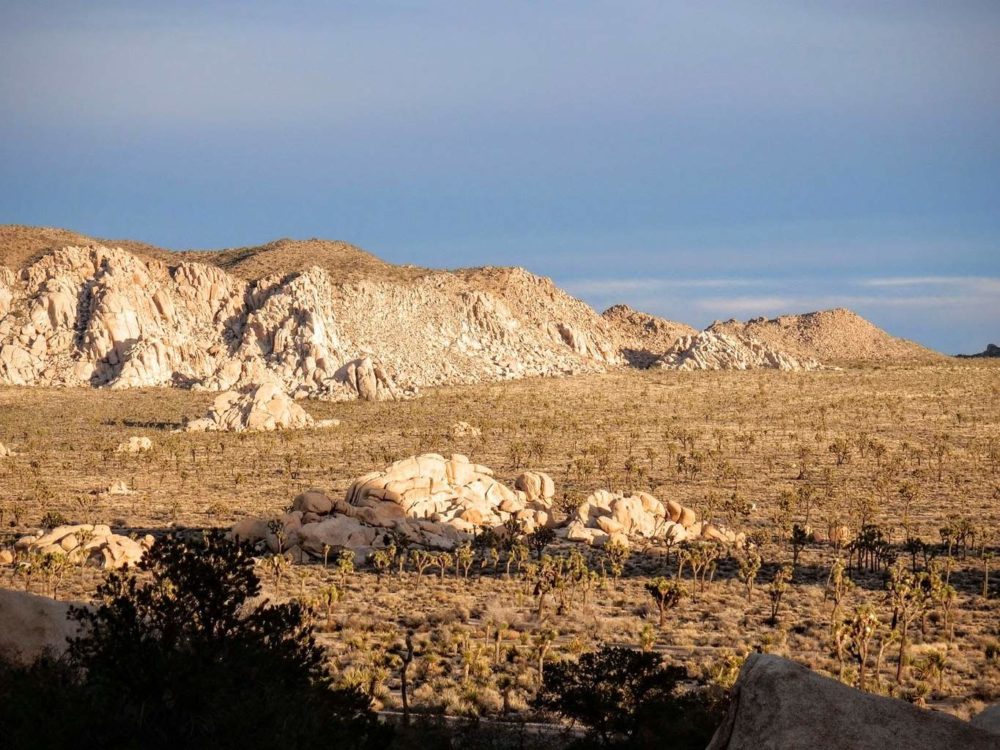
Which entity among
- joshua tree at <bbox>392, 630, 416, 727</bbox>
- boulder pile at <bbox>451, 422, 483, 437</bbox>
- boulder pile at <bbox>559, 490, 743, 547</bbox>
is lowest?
joshua tree at <bbox>392, 630, 416, 727</bbox>

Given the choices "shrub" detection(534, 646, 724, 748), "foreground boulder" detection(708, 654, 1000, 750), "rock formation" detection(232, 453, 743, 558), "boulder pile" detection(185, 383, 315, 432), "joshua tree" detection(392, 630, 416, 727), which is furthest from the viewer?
"boulder pile" detection(185, 383, 315, 432)

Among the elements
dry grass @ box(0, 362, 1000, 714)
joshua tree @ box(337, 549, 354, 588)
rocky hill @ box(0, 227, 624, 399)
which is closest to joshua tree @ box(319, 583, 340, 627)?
dry grass @ box(0, 362, 1000, 714)

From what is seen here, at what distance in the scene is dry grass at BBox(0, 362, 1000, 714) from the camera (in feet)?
116

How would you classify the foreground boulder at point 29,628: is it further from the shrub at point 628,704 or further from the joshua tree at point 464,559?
the joshua tree at point 464,559

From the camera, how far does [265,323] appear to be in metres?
136

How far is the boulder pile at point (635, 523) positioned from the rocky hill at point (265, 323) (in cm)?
6515

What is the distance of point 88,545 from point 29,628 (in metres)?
31.3

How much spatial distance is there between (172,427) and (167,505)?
3525cm

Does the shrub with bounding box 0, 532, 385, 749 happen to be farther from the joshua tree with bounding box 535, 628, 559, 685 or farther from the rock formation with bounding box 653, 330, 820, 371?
the rock formation with bounding box 653, 330, 820, 371

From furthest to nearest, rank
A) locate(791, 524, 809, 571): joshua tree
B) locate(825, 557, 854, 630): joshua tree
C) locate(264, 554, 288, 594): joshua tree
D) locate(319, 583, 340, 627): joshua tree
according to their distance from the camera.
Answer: locate(791, 524, 809, 571): joshua tree
locate(264, 554, 288, 594): joshua tree
locate(825, 557, 854, 630): joshua tree
locate(319, 583, 340, 627): joshua tree

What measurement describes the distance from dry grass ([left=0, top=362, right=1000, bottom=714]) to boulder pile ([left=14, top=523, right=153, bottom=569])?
6.88 feet

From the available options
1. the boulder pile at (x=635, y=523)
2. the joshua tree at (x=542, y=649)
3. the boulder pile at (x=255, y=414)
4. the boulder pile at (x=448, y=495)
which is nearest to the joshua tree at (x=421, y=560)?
the boulder pile at (x=448, y=495)

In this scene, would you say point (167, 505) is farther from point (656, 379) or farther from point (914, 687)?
point (656, 379)

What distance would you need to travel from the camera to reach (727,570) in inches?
2036
